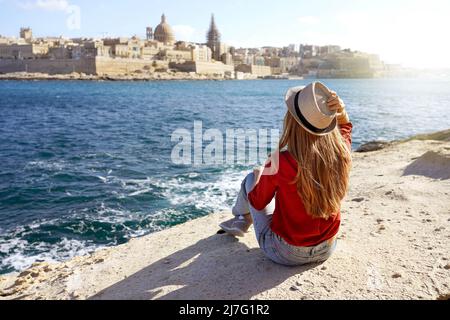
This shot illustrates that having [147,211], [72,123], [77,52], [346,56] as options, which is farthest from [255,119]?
[346,56]

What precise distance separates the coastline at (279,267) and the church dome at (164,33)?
94.4 metres

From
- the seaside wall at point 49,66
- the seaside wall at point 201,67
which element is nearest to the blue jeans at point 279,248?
the seaside wall at point 49,66

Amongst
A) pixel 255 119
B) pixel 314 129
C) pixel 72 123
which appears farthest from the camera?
pixel 255 119

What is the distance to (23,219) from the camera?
5742 mm

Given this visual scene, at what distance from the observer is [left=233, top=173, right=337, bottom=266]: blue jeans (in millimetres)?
2393

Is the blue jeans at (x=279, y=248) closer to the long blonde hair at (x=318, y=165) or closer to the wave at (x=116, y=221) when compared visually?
the long blonde hair at (x=318, y=165)

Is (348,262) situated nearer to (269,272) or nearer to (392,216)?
(269,272)

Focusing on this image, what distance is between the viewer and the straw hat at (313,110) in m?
1.99

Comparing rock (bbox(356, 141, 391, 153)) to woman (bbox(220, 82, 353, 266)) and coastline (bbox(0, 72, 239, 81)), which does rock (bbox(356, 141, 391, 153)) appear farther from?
coastline (bbox(0, 72, 239, 81))

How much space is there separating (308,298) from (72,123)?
16078mm

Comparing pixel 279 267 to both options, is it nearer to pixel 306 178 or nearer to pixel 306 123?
pixel 306 178

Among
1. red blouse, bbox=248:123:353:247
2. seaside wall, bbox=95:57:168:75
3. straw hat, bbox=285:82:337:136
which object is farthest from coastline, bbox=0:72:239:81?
straw hat, bbox=285:82:337:136

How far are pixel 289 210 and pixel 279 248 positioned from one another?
287mm
